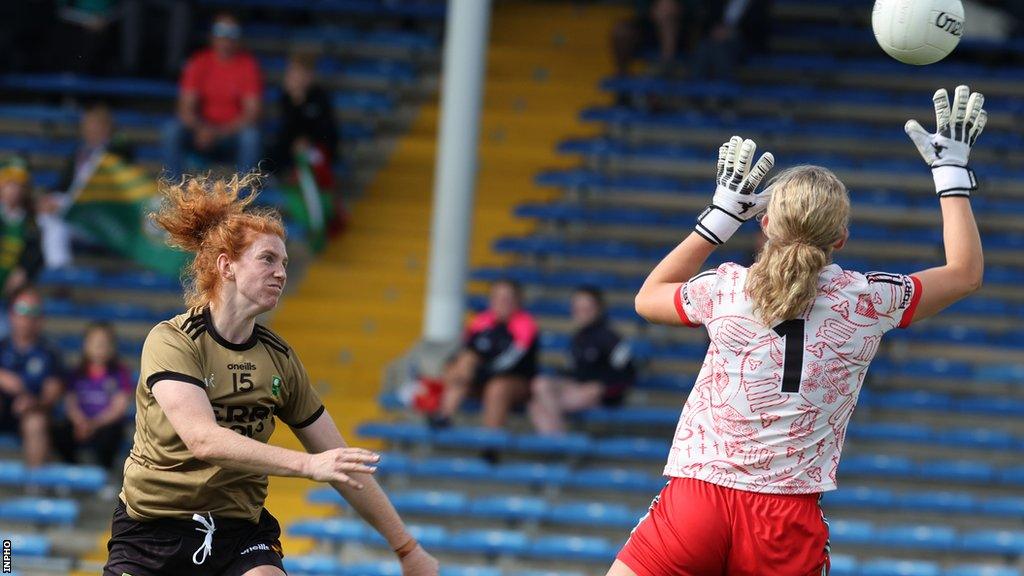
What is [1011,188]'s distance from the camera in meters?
12.6

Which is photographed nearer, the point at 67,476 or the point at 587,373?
the point at 67,476

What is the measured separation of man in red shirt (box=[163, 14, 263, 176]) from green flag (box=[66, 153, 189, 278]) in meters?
0.46

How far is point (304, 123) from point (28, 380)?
10.7 ft

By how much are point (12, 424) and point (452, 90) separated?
381 cm

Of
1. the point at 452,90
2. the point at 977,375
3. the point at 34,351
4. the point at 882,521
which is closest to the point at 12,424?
the point at 34,351

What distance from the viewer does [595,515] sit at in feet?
31.4

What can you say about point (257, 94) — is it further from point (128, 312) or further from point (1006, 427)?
point (1006, 427)

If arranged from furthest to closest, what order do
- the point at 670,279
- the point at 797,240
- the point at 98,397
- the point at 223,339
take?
the point at 98,397 < the point at 223,339 < the point at 670,279 < the point at 797,240

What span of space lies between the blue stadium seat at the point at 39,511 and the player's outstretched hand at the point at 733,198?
6.55 meters

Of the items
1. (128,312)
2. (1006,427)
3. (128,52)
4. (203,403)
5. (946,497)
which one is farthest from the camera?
(128,52)

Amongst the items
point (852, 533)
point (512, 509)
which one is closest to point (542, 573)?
point (512, 509)

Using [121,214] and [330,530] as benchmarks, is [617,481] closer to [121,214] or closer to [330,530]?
[330,530]

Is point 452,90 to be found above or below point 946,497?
above

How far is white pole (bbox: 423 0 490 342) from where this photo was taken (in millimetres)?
11180
